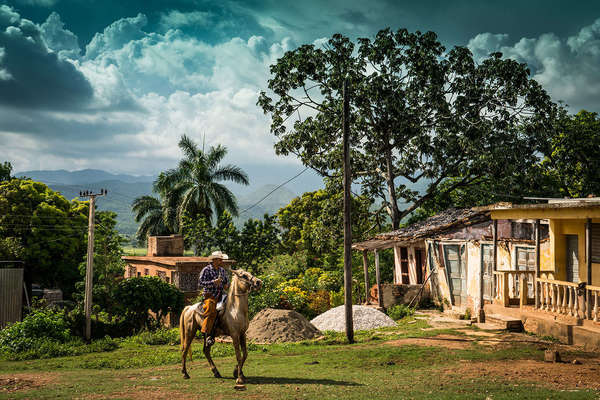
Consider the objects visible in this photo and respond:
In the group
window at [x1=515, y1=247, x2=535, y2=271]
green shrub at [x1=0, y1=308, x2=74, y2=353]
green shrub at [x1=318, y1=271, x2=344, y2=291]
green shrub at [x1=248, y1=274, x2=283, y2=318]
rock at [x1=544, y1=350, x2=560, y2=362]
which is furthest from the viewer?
green shrub at [x1=318, y1=271, x2=344, y2=291]

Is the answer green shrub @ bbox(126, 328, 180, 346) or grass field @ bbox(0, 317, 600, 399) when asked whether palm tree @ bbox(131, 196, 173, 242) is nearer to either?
green shrub @ bbox(126, 328, 180, 346)

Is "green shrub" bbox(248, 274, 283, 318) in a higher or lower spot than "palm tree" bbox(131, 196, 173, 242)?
lower

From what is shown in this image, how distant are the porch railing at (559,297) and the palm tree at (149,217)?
38.5 meters

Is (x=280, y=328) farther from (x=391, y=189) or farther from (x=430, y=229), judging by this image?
(x=391, y=189)

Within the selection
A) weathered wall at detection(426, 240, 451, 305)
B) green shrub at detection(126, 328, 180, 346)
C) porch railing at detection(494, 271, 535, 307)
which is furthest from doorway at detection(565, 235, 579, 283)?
green shrub at detection(126, 328, 180, 346)

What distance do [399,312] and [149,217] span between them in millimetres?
34729

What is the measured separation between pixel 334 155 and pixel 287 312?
15617 millimetres

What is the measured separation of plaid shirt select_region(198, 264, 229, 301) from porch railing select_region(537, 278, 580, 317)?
9.91 meters

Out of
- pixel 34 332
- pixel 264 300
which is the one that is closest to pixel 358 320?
pixel 264 300

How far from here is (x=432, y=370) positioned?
1148 centimetres

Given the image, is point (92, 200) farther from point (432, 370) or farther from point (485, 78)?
point (485, 78)

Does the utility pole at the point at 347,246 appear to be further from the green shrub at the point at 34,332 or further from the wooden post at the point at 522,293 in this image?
the green shrub at the point at 34,332

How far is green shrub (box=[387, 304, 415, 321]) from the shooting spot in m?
21.9

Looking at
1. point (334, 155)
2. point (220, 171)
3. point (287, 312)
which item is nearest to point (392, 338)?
point (287, 312)
